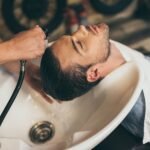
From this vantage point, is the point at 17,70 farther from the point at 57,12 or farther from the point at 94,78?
the point at 57,12

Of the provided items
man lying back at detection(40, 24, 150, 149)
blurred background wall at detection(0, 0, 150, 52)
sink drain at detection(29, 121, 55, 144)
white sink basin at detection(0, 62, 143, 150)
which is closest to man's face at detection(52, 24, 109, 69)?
man lying back at detection(40, 24, 150, 149)

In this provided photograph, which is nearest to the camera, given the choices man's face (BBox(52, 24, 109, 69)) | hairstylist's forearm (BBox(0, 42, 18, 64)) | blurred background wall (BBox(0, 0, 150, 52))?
hairstylist's forearm (BBox(0, 42, 18, 64))

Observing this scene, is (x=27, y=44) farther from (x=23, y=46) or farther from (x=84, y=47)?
(x=84, y=47)

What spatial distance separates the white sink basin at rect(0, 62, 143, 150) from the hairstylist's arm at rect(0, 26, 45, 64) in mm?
247

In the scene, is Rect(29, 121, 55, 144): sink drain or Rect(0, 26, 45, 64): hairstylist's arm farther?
Rect(29, 121, 55, 144): sink drain

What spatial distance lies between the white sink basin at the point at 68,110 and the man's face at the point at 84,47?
0.12 metres

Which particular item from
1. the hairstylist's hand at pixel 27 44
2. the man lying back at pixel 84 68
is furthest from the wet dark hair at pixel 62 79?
the hairstylist's hand at pixel 27 44

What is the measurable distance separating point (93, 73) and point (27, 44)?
0.91 feet

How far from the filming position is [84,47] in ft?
3.97

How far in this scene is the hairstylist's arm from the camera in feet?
3.57

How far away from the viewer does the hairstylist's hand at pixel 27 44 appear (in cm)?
109

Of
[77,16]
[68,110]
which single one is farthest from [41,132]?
[77,16]

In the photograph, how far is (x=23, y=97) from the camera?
137cm

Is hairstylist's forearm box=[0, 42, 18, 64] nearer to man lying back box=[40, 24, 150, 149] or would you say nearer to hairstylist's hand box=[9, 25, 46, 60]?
hairstylist's hand box=[9, 25, 46, 60]
